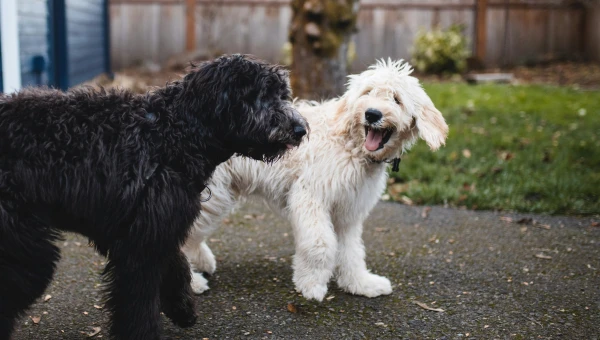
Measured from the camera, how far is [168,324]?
12.2ft

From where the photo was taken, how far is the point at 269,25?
52.7 ft

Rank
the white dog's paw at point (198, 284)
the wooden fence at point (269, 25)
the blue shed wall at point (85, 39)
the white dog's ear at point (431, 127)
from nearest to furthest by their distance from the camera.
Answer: the white dog's ear at point (431, 127), the white dog's paw at point (198, 284), the blue shed wall at point (85, 39), the wooden fence at point (269, 25)

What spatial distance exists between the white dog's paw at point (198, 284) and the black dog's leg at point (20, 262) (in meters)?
1.40

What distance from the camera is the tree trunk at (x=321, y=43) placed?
7559 millimetres

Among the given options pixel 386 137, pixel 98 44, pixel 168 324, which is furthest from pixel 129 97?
pixel 98 44

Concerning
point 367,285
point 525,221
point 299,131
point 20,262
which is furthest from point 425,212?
point 20,262

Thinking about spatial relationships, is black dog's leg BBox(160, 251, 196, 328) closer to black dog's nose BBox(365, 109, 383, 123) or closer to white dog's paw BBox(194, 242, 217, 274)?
white dog's paw BBox(194, 242, 217, 274)

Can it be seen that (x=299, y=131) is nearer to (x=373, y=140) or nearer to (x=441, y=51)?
(x=373, y=140)

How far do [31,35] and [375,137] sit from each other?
222 inches

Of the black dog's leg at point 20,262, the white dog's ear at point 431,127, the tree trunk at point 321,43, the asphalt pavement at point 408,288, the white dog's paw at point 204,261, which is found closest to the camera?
the black dog's leg at point 20,262

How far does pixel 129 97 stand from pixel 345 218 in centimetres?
178

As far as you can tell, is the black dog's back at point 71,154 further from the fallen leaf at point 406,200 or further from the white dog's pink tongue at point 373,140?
the fallen leaf at point 406,200

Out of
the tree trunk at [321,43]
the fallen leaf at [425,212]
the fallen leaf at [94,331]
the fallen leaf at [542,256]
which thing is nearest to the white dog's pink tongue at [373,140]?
the fallen leaf at [542,256]

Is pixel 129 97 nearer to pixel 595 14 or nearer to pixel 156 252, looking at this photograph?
pixel 156 252
